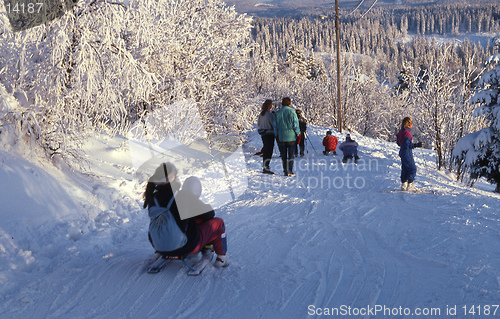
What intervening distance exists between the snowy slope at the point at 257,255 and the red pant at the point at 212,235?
0.94 feet

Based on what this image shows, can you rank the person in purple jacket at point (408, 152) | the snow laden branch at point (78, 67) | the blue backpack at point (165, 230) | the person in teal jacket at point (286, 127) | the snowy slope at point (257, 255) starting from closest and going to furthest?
the snowy slope at point (257, 255), the blue backpack at point (165, 230), the snow laden branch at point (78, 67), the person in purple jacket at point (408, 152), the person in teal jacket at point (286, 127)

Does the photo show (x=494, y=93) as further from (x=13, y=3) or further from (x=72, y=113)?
(x=13, y=3)

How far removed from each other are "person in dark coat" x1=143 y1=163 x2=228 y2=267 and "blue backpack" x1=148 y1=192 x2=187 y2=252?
2 centimetres

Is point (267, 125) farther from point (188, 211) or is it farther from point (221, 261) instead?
point (188, 211)

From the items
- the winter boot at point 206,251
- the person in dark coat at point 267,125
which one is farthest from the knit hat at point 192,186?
the person in dark coat at point 267,125

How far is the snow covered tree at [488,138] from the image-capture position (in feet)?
31.2

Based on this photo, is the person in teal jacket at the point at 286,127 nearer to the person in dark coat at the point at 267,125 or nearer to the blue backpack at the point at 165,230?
the person in dark coat at the point at 267,125

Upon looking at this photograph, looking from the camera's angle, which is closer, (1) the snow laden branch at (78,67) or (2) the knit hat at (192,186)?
(2) the knit hat at (192,186)

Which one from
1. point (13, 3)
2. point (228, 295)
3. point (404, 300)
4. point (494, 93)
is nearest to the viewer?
point (404, 300)

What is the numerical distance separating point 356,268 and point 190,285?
1880 millimetres

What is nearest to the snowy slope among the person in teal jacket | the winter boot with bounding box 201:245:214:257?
the winter boot with bounding box 201:245:214:257

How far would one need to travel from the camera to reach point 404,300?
3.23 meters

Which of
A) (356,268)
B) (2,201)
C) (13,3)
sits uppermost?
(13,3)

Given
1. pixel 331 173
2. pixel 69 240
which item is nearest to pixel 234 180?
pixel 331 173
